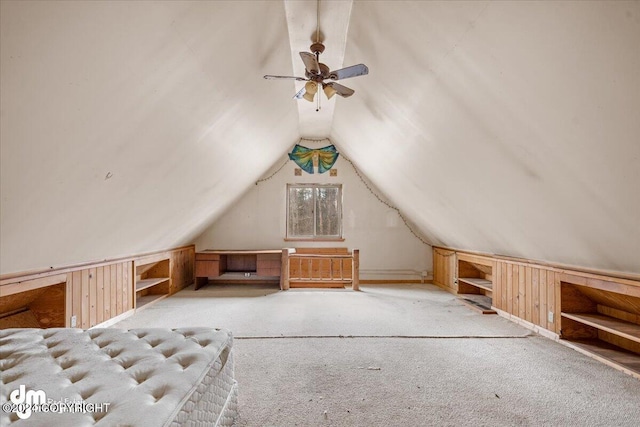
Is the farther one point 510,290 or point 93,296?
point 510,290

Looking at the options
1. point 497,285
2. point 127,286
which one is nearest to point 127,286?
point 127,286

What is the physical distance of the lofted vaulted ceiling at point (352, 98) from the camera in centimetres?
142

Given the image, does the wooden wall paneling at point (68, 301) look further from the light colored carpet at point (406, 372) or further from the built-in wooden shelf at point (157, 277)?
the built-in wooden shelf at point (157, 277)

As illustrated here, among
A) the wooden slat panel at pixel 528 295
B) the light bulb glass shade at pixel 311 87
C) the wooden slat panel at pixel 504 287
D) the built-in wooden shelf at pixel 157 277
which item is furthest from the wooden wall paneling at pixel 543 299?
the built-in wooden shelf at pixel 157 277

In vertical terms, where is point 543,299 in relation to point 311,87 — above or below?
below

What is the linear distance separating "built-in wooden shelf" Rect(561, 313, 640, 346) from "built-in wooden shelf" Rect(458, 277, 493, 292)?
150 cm

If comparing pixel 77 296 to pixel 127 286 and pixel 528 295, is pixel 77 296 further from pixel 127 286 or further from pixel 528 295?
pixel 528 295

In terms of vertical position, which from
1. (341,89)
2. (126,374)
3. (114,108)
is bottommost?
(126,374)

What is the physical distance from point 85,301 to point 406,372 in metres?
3.18

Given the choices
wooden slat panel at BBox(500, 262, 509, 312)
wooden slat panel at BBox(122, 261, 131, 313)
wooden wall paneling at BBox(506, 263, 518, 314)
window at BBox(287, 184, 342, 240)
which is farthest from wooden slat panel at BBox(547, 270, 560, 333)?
wooden slat panel at BBox(122, 261, 131, 313)

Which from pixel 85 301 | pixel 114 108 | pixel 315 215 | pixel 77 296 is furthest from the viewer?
pixel 315 215

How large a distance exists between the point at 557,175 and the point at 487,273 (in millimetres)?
3366

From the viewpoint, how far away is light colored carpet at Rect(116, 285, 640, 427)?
1.83m

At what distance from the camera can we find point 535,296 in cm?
338
